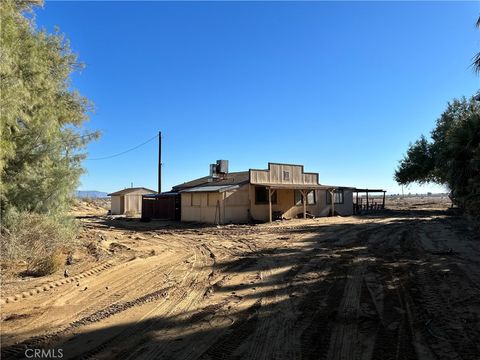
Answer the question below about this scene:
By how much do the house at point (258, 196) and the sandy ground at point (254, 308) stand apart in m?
14.1

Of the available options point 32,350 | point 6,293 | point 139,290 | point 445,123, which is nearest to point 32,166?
point 6,293

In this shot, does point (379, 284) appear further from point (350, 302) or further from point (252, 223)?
point (252, 223)

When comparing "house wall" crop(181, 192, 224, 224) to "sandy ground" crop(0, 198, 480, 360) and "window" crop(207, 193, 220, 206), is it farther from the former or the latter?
"sandy ground" crop(0, 198, 480, 360)

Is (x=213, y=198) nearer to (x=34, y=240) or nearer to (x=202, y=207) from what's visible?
(x=202, y=207)

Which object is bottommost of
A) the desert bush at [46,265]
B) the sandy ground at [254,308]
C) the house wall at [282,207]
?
the sandy ground at [254,308]

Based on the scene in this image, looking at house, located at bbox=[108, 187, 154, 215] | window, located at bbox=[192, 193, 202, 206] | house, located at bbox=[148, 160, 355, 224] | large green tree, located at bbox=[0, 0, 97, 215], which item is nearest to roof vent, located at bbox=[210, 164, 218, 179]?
house, located at bbox=[148, 160, 355, 224]

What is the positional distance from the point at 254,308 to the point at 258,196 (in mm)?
20749

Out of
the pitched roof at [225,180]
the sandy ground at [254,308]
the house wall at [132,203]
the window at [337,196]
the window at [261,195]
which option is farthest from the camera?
the house wall at [132,203]

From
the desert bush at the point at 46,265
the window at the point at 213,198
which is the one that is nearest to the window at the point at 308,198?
the window at the point at 213,198

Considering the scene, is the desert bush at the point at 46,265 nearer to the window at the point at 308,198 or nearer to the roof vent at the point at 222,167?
the roof vent at the point at 222,167

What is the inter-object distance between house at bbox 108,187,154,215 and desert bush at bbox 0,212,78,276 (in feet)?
90.0

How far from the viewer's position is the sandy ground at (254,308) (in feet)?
13.9

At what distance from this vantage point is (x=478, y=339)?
4.26 m

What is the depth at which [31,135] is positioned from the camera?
10.1m
